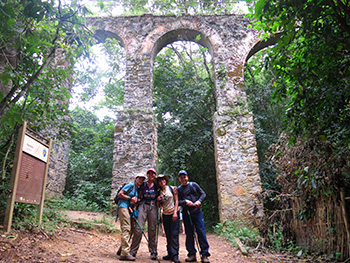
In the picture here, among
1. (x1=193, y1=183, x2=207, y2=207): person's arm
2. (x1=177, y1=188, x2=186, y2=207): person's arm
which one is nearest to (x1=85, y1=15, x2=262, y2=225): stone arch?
(x1=193, y1=183, x2=207, y2=207): person's arm

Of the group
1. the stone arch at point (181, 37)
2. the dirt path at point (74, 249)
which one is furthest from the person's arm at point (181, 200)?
the stone arch at point (181, 37)

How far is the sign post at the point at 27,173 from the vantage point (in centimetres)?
379

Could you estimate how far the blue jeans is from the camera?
412 cm

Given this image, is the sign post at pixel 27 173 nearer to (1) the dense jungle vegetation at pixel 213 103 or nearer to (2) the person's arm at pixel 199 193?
(1) the dense jungle vegetation at pixel 213 103

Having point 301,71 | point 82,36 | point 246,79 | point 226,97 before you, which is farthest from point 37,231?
point 246,79

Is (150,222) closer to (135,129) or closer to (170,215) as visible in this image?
(170,215)

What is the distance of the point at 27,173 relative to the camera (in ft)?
13.6

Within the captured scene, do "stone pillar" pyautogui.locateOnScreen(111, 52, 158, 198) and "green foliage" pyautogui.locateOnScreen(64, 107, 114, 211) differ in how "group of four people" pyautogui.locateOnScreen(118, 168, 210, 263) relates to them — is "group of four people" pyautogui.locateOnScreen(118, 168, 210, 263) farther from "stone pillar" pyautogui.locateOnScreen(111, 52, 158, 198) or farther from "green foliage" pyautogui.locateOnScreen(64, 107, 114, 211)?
"green foliage" pyautogui.locateOnScreen(64, 107, 114, 211)

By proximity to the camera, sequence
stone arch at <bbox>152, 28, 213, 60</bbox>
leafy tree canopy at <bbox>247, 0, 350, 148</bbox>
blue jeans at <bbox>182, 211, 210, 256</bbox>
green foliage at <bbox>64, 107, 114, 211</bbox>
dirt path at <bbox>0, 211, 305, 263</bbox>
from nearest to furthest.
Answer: leafy tree canopy at <bbox>247, 0, 350, 148</bbox>, dirt path at <bbox>0, 211, 305, 263</bbox>, blue jeans at <bbox>182, 211, 210, 256</bbox>, green foliage at <bbox>64, 107, 114, 211</bbox>, stone arch at <bbox>152, 28, 213, 60</bbox>

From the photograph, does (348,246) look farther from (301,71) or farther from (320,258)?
(301,71)

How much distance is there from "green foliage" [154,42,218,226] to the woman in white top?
16.6 feet

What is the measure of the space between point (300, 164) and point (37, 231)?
4.66 meters

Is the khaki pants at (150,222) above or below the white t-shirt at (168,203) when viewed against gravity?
below

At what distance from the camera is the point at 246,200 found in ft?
24.5
